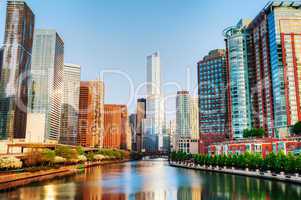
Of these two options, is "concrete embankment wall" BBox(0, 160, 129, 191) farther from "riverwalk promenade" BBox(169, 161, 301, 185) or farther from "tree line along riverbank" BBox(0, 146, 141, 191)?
"riverwalk promenade" BBox(169, 161, 301, 185)

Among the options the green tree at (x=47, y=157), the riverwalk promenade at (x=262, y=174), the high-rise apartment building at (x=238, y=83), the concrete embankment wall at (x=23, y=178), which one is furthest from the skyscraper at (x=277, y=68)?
the concrete embankment wall at (x=23, y=178)

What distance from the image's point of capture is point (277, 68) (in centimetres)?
13262

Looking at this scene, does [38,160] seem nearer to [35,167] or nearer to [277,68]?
[35,167]

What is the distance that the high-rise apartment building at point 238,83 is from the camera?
518 feet

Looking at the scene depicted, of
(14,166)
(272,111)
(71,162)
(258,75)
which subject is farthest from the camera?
(258,75)

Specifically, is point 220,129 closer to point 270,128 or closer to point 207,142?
point 207,142

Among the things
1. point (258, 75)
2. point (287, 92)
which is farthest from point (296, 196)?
point (258, 75)

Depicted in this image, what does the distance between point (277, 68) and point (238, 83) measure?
1113 inches

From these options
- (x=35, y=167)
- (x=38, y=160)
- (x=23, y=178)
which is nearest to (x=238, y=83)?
(x=38, y=160)

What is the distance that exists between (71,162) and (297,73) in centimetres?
10892

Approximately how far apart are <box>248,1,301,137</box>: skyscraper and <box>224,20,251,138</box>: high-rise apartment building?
15.4 feet

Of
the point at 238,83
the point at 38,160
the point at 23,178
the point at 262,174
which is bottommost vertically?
the point at 23,178

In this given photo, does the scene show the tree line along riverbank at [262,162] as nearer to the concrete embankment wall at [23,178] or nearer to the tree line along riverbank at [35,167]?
the tree line along riverbank at [35,167]

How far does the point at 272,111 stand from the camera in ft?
454
